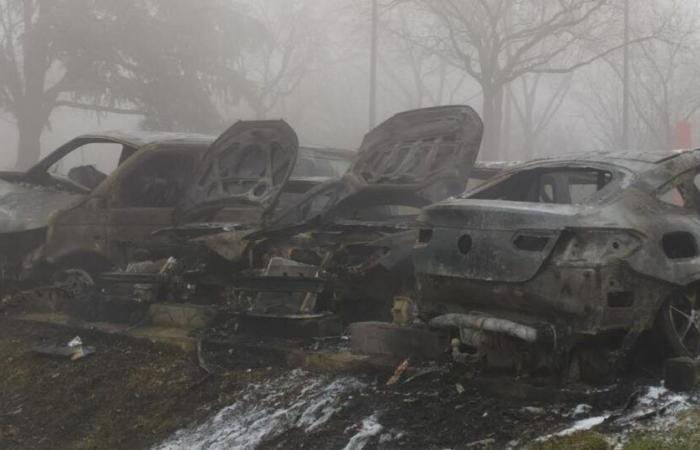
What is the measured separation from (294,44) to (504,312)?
3144 centimetres

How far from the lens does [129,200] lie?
8445 millimetres

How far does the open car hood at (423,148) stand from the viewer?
7055mm

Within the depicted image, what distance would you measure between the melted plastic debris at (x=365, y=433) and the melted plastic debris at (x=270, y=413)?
299mm

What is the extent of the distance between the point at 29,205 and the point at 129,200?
103 centimetres

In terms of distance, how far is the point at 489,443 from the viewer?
4027mm

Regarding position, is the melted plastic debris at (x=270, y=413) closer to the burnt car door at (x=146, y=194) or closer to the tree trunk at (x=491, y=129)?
the burnt car door at (x=146, y=194)

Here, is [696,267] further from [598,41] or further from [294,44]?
[294,44]

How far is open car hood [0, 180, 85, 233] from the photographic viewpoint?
7.92m

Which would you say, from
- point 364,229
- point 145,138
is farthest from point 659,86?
point 364,229

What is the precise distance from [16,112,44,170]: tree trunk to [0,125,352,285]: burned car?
680 inches

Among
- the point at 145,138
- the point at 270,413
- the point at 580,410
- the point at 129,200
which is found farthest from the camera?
the point at 145,138

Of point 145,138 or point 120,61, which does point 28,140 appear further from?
point 145,138

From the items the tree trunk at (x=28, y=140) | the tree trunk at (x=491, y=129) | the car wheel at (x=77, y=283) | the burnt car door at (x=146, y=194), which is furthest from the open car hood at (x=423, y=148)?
the tree trunk at (x=28, y=140)

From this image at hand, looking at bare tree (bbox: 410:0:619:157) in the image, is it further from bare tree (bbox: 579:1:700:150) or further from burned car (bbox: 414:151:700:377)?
burned car (bbox: 414:151:700:377)
